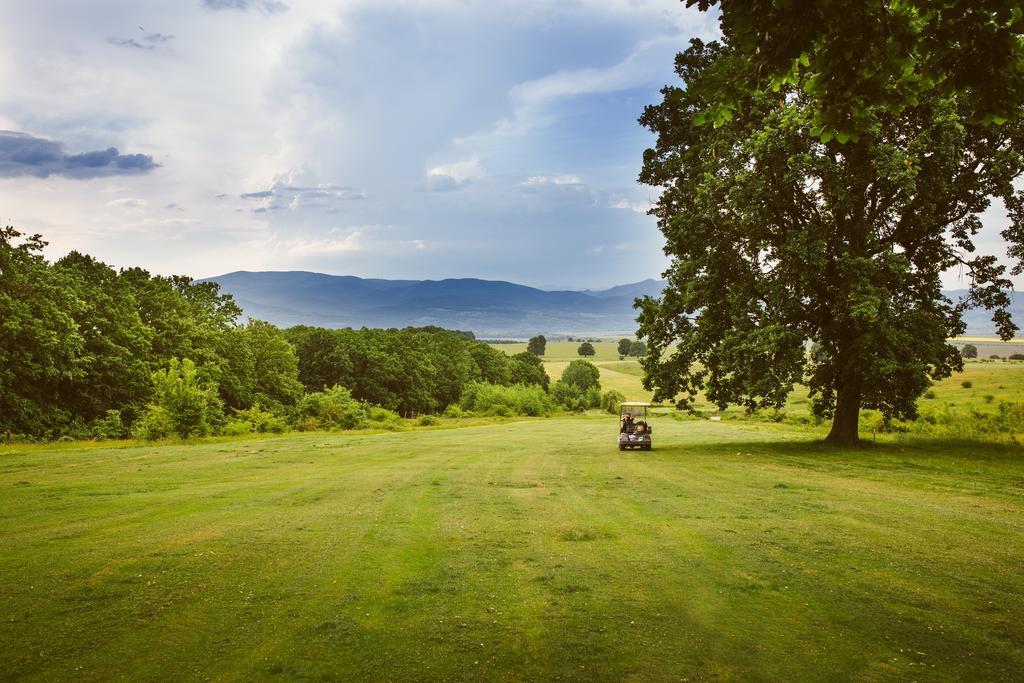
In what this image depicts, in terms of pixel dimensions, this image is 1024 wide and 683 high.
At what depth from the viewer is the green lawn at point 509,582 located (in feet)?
20.5

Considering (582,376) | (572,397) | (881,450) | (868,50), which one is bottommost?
(572,397)

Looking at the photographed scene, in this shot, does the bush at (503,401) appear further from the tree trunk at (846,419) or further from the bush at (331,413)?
the tree trunk at (846,419)

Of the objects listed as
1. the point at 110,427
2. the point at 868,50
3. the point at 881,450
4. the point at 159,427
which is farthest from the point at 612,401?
the point at 868,50

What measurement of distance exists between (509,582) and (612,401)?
121031 millimetres

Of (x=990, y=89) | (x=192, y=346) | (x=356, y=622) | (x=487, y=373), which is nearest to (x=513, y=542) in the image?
(x=356, y=622)

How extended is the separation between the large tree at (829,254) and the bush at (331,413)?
36894 mm

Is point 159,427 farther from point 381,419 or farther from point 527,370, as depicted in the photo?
point 527,370

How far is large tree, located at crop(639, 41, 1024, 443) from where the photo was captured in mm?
24609

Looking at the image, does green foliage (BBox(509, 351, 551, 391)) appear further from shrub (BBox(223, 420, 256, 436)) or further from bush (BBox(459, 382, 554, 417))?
shrub (BBox(223, 420, 256, 436))

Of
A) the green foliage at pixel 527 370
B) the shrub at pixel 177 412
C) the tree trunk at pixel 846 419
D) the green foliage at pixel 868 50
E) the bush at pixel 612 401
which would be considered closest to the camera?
the green foliage at pixel 868 50

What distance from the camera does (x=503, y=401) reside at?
9950 centimetres

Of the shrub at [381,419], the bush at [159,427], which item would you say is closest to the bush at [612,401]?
the shrub at [381,419]

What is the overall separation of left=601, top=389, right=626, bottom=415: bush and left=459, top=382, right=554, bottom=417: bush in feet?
63.9

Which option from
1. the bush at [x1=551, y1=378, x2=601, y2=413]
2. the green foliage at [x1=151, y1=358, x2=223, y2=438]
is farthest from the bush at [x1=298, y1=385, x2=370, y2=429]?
the bush at [x1=551, y1=378, x2=601, y2=413]
